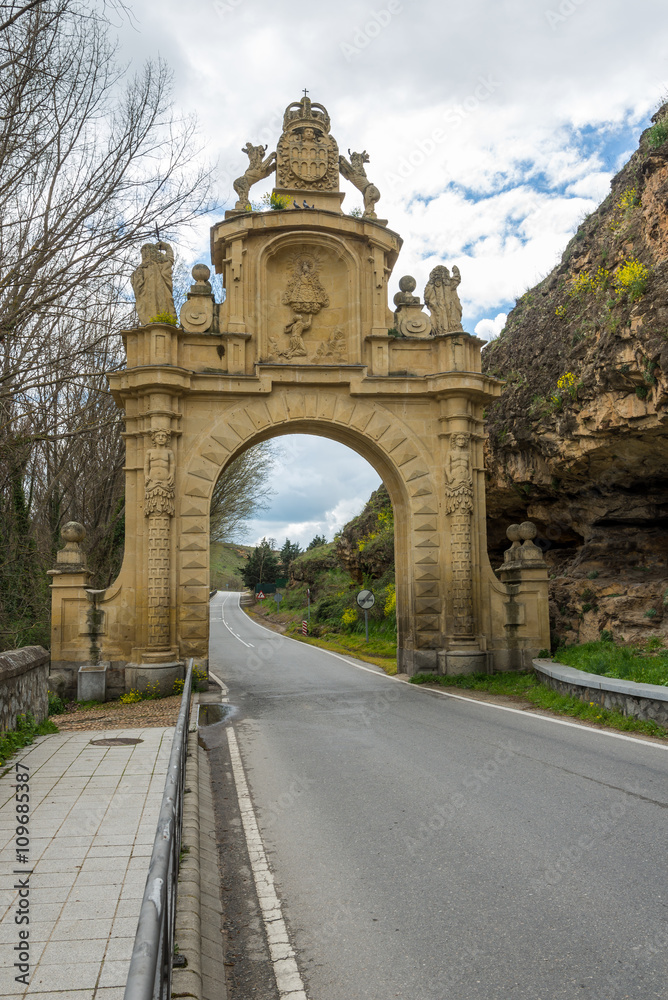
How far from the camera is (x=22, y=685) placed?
32.2ft

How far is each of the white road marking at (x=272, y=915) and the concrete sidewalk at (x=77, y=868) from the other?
0.78m

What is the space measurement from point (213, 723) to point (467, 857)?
23.8 feet

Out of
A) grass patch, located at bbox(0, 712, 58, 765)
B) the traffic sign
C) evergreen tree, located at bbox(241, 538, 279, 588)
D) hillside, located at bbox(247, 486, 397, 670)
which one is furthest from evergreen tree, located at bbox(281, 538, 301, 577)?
grass patch, located at bbox(0, 712, 58, 765)

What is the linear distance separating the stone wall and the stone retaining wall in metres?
8.18

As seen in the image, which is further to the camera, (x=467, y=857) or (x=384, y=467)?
(x=384, y=467)

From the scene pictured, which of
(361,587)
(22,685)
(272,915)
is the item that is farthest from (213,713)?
(361,587)

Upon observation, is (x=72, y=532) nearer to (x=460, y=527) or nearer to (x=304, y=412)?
(x=304, y=412)

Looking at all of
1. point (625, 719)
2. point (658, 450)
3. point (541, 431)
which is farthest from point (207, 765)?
point (541, 431)

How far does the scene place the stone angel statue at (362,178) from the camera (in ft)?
60.5

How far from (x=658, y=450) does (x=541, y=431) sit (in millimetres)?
3460

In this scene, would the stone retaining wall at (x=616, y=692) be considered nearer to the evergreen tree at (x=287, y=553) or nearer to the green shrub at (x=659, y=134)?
the green shrub at (x=659, y=134)

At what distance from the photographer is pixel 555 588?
59.0 feet

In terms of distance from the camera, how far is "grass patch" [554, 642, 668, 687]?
1160 centimetres

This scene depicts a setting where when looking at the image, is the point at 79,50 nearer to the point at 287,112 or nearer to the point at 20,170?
the point at 20,170
